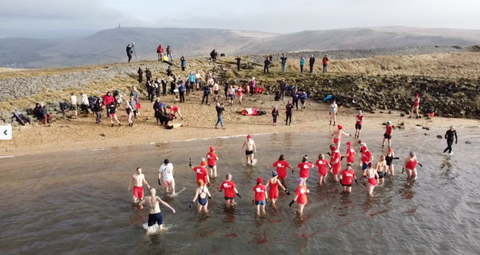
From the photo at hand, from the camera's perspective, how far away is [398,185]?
17078mm

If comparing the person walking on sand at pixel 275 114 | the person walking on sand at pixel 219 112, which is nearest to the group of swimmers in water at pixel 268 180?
the person walking on sand at pixel 219 112

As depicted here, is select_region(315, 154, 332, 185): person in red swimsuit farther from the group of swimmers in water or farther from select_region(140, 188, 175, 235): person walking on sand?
select_region(140, 188, 175, 235): person walking on sand

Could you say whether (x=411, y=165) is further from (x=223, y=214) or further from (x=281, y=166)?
(x=223, y=214)

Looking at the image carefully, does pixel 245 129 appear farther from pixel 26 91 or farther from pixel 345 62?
pixel 345 62

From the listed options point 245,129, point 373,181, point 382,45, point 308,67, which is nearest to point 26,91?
point 245,129

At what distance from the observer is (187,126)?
25953 millimetres

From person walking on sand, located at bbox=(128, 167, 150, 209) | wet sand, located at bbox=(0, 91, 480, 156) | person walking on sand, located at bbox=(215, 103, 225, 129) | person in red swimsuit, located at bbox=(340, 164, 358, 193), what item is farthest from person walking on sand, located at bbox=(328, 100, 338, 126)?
person walking on sand, located at bbox=(128, 167, 150, 209)

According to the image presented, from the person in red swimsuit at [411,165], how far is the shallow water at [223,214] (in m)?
0.44

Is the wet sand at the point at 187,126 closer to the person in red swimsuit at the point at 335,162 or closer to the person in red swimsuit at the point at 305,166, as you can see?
the person in red swimsuit at the point at 335,162

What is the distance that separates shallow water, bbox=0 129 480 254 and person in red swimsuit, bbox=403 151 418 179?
44 cm

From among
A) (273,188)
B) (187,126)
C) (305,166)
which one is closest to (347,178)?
(305,166)

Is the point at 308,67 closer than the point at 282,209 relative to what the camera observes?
No

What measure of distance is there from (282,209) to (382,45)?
12334 cm

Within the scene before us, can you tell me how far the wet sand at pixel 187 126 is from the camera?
22.1 metres
